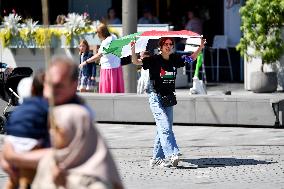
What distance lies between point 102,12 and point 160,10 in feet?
5.20

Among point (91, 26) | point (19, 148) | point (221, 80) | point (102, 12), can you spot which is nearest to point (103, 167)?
point (19, 148)

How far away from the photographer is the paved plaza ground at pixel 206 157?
40.7 feet

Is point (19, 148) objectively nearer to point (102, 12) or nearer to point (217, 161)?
point (217, 161)

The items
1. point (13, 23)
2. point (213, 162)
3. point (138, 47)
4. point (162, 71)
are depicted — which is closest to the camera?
point (162, 71)

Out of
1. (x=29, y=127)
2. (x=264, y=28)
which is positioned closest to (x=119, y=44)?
(x=264, y=28)

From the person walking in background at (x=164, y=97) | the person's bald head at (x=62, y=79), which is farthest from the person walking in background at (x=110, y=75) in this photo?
the person's bald head at (x=62, y=79)

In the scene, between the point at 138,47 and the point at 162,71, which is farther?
the point at 138,47

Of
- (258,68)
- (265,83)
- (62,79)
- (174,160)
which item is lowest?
(174,160)

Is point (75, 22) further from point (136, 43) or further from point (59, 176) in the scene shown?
point (59, 176)

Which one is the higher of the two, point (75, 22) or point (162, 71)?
point (75, 22)

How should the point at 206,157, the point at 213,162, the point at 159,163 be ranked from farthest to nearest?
the point at 206,157, the point at 213,162, the point at 159,163

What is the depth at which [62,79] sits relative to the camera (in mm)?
6559

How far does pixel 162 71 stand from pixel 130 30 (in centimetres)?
656

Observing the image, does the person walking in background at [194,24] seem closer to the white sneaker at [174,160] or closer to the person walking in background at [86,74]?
the person walking in background at [86,74]
